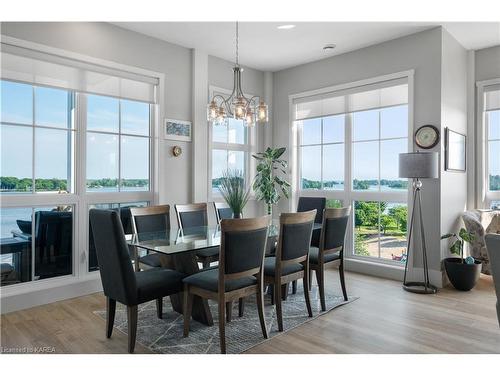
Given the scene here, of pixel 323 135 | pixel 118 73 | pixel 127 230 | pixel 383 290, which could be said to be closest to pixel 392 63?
pixel 323 135

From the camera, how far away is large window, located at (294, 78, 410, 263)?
462 centimetres

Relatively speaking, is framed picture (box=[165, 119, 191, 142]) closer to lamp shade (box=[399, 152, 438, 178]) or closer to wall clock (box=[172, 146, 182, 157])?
wall clock (box=[172, 146, 182, 157])

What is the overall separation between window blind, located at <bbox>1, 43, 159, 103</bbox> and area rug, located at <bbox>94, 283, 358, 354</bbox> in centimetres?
228

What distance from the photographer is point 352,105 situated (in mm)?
4945

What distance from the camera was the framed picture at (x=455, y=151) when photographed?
421cm

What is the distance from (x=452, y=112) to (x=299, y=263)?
9.10 feet

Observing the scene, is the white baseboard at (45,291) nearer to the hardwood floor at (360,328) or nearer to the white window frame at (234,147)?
the hardwood floor at (360,328)

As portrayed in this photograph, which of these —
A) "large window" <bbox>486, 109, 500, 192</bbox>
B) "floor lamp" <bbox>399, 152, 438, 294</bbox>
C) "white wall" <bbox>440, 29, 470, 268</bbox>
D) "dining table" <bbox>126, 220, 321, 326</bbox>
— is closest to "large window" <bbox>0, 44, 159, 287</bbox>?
"dining table" <bbox>126, 220, 321, 326</bbox>

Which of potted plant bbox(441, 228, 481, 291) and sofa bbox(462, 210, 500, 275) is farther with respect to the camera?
sofa bbox(462, 210, 500, 275)

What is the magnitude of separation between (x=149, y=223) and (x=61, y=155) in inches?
45.8

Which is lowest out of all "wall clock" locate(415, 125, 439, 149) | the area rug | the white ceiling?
the area rug

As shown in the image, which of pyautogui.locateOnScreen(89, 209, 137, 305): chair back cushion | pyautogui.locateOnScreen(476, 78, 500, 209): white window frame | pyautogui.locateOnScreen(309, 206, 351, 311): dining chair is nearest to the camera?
pyautogui.locateOnScreen(89, 209, 137, 305): chair back cushion
